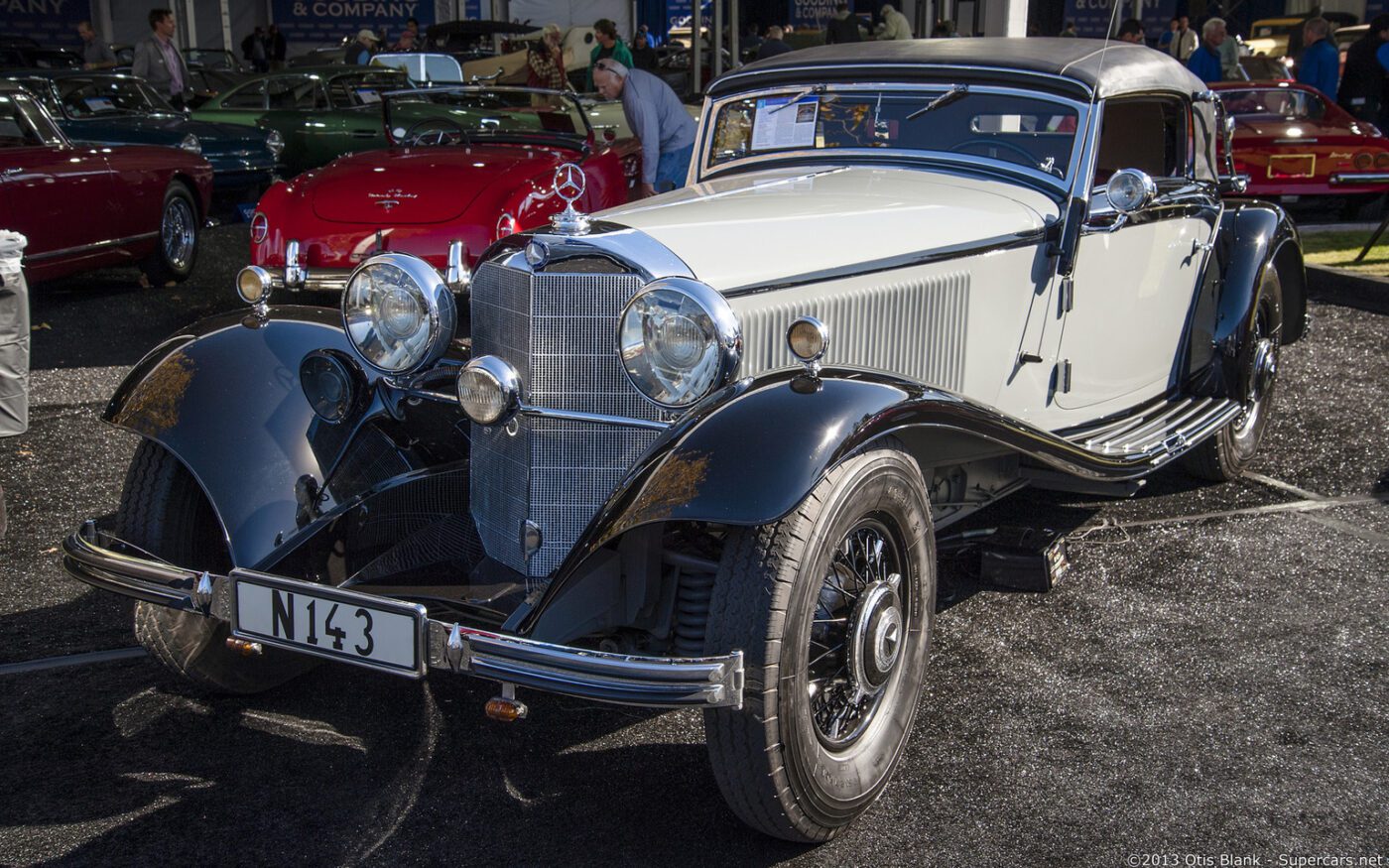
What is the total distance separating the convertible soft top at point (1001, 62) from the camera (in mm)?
4086

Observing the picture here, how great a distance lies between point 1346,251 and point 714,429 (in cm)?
852

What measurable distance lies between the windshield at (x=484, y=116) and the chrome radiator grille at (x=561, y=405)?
18.0 feet

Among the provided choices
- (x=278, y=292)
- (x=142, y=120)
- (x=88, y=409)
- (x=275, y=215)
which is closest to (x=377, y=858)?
(x=88, y=409)

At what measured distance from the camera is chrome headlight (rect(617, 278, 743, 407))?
271 cm

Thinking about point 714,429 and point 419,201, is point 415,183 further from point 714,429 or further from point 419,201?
point 714,429

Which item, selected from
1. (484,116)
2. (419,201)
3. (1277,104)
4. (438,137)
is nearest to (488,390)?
(419,201)

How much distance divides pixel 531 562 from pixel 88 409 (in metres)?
3.96

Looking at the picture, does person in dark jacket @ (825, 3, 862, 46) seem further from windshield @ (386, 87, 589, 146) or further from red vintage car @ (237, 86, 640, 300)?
red vintage car @ (237, 86, 640, 300)

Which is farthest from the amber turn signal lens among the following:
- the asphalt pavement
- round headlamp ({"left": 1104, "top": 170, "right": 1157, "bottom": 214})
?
round headlamp ({"left": 1104, "top": 170, "right": 1157, "bottom": 214})

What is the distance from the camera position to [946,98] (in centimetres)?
414

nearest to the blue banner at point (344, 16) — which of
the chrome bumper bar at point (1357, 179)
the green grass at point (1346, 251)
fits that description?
the green grass at point (1346, 251)

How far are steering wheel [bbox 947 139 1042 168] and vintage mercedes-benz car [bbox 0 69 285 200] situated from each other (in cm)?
714

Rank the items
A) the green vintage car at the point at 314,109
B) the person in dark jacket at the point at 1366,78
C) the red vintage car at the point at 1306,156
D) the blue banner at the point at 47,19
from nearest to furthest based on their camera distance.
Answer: the red vintage car at the point at 1306,156, the green vintage car at the point at 314,109, the person in dark jacket at the point at 1366,78, the blue banner at the point at 47,19

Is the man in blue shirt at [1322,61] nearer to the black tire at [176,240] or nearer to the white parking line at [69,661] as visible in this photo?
the black tire at [176,240]
